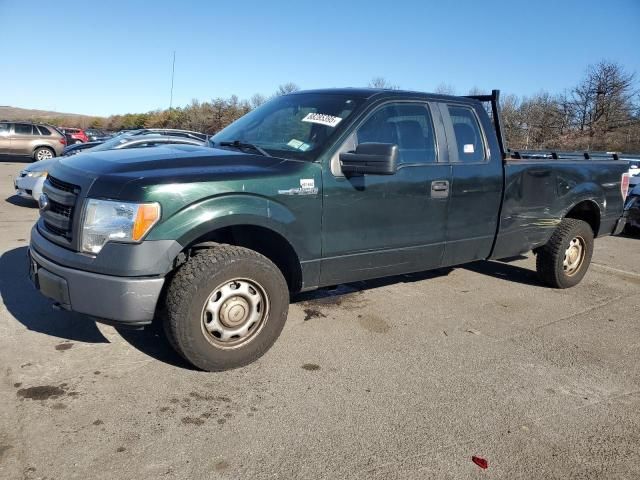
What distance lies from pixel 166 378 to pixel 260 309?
2.41ft

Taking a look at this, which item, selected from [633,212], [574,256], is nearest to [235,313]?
[574,256]

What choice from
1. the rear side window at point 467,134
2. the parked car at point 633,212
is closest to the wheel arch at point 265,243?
the rear side window at point 467,134

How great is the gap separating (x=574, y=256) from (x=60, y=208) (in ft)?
17.1

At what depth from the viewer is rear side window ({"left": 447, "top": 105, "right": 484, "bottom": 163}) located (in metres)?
4.53

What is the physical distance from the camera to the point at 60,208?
3277mm

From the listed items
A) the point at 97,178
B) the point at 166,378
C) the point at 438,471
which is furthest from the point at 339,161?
the point at 438,471

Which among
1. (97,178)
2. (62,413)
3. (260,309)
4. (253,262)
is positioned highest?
(97,178)

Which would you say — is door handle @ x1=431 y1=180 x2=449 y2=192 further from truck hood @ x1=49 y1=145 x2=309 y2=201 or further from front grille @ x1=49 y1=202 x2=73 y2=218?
front grille @ x1=49 y1=202 x2=73 y2=218

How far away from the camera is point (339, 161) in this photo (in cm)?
367

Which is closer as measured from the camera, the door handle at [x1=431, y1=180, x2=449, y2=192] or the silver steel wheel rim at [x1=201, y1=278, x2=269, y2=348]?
the silver steel wheel rim at [x1=201, y1=278, x2=269, y2=348]

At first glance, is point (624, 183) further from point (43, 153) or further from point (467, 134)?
point (43, 153)

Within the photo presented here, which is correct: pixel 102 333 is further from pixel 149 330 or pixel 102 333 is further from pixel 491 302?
pixel 491 302

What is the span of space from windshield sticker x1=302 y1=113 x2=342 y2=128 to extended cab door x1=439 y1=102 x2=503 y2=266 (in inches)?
44.1

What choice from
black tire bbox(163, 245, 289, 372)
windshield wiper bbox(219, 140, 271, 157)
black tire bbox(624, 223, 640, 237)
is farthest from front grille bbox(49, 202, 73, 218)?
black tire bbox(624, 223, 640, 237)
